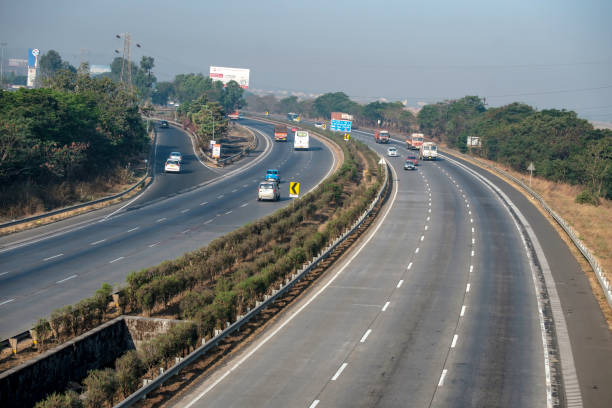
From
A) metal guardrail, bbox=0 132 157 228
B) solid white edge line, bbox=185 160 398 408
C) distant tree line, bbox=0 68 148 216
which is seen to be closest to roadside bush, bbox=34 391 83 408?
solid white edge line, bbox=185 160 398 408

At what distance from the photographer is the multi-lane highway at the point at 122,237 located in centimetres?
2822

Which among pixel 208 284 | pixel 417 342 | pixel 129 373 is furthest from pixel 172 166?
pixel 129 373

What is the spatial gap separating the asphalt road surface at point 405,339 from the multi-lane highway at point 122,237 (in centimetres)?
983

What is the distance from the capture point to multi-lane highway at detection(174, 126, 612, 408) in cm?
1752

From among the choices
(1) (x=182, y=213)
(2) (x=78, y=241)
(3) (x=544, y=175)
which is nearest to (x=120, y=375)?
(2) (x=78, y=241)

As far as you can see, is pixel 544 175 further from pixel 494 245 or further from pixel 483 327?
pixel 483 327

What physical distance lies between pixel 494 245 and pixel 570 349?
19.2m

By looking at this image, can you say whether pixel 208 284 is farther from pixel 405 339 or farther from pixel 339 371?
pixel 339 371

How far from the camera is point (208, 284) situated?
102 ft

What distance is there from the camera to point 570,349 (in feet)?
72.9

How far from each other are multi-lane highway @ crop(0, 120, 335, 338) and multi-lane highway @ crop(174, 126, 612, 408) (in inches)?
388

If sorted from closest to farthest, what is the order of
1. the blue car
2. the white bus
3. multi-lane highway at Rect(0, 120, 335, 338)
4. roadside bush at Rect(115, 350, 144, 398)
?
roadside bush at Rect(115, 350, 144, 398) → multi-lane highway at Rect(0, 120, 335, 338) → the blue car → the white bus

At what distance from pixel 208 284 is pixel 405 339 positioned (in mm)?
12084

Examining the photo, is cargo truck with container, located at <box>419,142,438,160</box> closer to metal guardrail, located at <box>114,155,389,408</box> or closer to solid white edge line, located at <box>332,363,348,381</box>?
metal guardrail, located at <box>114,155,389,408</box>
